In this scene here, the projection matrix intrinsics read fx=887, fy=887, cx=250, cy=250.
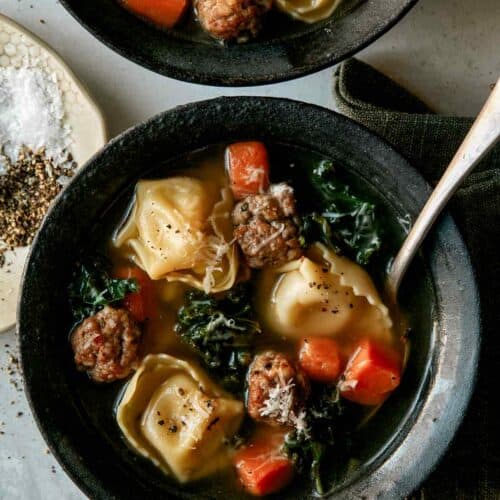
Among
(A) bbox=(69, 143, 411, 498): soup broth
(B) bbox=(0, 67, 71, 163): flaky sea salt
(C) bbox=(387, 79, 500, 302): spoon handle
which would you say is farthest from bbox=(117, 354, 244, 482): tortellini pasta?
(B) bbox=(0, 67, 71, 163): flaky sea salt

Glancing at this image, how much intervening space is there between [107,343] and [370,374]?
990 millimetres

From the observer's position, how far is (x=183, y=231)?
11.0 feet

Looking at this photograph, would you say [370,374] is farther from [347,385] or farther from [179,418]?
[179,418]

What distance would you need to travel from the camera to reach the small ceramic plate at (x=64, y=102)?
3768 mm

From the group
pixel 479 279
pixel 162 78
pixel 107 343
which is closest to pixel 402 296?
pixel 479 279

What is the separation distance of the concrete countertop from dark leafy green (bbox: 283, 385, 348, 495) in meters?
1.19

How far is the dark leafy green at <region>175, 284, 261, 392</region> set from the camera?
3354 millimetres

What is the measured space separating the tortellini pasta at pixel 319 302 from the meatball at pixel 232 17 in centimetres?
90

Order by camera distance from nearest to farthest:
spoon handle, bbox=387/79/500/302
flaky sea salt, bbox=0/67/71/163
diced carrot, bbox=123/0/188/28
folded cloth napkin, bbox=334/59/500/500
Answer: spoon handle, bbox=387/79/500/302
diced carrot, bbox=123/0/188/28
folded cloth napkin, bbox=334/59/500/500
flaky sea salt, bbox=0/67/71/163

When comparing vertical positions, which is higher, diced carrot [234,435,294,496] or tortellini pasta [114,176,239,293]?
tortellini pasta [114,176,239,293]

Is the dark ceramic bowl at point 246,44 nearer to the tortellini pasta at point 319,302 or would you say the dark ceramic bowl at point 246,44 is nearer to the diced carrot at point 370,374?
the tortellini pasta at point 319,302

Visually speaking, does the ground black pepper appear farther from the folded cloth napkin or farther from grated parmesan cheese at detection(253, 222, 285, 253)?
the folded cloth napkin

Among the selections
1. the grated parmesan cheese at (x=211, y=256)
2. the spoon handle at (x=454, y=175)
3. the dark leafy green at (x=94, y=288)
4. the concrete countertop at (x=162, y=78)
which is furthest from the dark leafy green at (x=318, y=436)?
the concrete countertop at (x=162, y=78)

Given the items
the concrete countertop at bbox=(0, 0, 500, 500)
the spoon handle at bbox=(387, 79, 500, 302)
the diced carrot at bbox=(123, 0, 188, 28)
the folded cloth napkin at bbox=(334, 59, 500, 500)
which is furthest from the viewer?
the concrete countertop at bbox=(0, 0, 500, 500)
